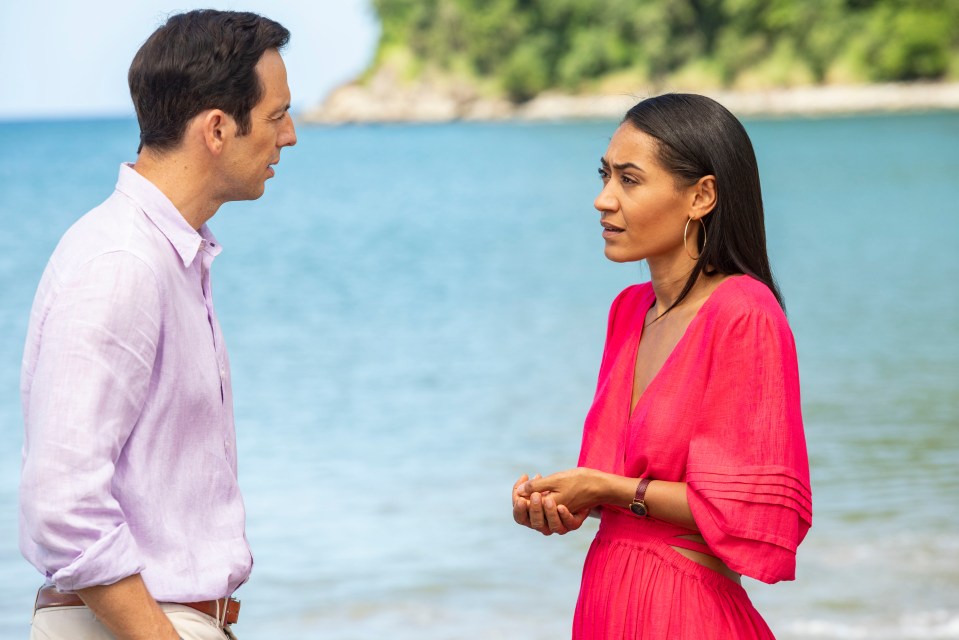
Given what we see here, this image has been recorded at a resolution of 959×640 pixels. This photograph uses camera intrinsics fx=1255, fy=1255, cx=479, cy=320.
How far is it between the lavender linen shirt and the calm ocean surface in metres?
3.73

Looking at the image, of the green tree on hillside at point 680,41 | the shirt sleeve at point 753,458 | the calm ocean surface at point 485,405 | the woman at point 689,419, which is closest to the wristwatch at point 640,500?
the woman at point 689,419

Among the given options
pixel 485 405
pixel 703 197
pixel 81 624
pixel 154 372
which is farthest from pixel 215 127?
pixel 485 405

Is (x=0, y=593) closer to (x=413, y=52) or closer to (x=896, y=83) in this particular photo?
(x=896, y=83)

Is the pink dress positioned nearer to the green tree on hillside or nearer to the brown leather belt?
the brown leather belt

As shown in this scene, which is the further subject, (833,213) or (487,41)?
(487,41)

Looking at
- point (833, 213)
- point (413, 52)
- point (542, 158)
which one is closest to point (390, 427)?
point (833, 213)

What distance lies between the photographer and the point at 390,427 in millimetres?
9945

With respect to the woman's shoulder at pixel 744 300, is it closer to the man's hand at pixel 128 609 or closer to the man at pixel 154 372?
the man at pixel 154 372

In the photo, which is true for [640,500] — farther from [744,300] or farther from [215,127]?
[215,127]

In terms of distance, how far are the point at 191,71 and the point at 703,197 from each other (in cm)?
105

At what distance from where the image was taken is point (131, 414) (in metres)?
2.01

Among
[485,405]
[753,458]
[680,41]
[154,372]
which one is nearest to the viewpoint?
[154,372]

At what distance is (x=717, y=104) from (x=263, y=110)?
3.13 ft

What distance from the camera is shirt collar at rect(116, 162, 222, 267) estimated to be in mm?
2127
